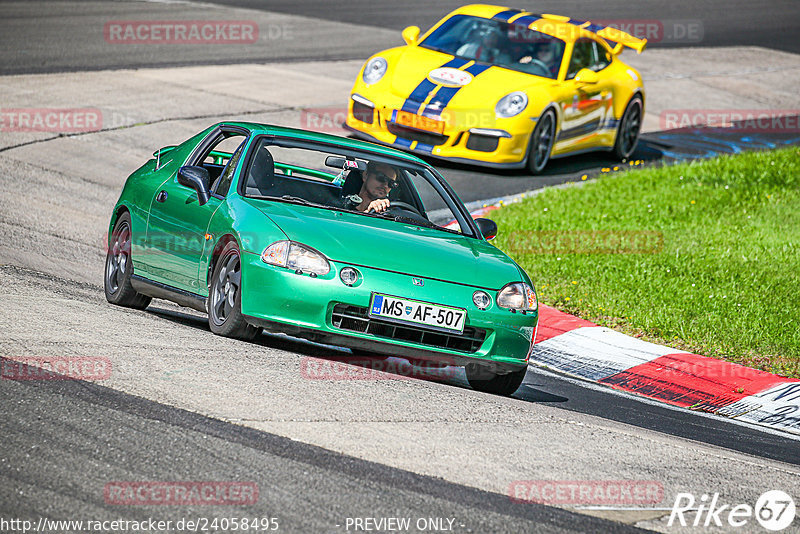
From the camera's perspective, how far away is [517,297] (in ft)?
23.4

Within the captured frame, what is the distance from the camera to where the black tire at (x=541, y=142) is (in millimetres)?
14523

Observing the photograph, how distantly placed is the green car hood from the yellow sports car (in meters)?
6.66

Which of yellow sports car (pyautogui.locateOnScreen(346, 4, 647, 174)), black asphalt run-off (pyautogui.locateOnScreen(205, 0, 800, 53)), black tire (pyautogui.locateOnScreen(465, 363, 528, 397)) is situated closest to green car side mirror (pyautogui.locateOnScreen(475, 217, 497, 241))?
black tire (pyautogui.locateOnScreen(465, 363, 528, 397))

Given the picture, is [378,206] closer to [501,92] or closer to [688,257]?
[688,257]

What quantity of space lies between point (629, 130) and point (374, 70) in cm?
392

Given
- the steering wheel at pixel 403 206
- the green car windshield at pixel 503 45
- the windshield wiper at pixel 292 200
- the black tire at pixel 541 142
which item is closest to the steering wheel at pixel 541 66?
the green car windshield at pixel 503 45

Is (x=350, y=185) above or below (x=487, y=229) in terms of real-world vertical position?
above

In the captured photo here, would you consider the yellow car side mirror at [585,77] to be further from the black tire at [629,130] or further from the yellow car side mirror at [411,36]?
the yellow car side mirror at [411,36]

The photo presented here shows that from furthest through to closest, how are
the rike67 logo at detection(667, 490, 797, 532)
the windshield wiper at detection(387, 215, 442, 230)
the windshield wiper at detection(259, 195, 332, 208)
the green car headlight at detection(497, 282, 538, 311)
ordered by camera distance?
the windshield wiper at detection(387, 215, 442, 230)
the windshield wiper at detection(259, 195, 332, 208)
the green car headlight at detection(497, 282, 538, 311)
the rike67 logo at detection(667, 490, 797, 532)

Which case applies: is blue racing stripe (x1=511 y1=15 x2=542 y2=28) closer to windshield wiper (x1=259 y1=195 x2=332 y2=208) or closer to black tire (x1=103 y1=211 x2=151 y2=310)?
black tire (x1=103 y1=211 x2=151 y2=310)

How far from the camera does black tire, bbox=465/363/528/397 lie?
7344mm

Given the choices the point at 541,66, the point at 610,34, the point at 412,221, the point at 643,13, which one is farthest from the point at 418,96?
the point at 643,13

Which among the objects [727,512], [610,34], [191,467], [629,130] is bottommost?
[629,130]

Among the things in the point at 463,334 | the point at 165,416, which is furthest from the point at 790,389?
the point at 165,416
